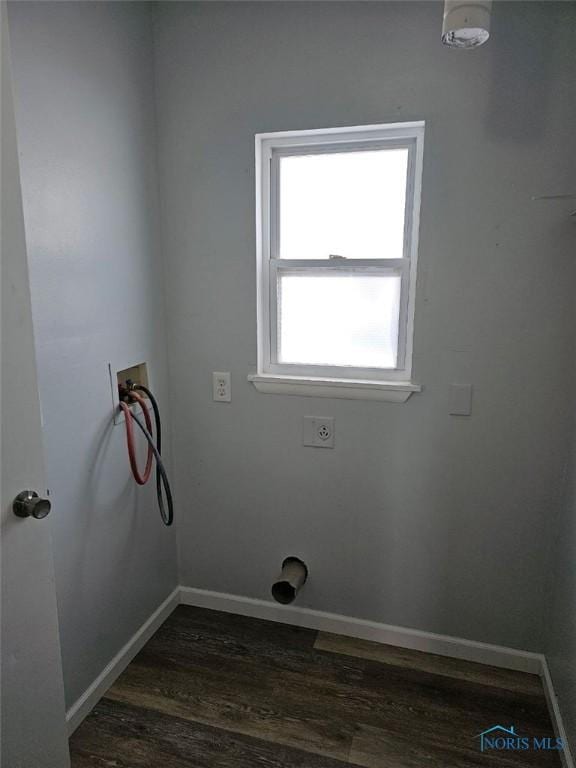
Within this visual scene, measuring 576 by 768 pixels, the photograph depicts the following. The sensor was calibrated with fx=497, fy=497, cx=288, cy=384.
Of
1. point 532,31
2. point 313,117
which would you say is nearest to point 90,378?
point 313,117

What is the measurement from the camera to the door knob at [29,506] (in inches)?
42.4

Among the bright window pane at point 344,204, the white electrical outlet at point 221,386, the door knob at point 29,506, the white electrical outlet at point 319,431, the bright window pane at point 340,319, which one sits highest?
→ the bright window pane at point 344,204

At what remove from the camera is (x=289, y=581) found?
1.97 metres

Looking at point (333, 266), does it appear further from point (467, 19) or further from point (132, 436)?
point (132, 436)

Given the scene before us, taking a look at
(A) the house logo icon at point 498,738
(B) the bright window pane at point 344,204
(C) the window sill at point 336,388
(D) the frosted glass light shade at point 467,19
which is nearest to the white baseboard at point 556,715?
(A) the house logo icon at point 498,738

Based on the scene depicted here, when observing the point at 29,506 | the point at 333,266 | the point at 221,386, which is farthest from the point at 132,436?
the point at 333,266

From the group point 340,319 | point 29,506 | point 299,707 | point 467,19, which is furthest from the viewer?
point 340,319

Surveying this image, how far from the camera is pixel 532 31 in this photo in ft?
5.05

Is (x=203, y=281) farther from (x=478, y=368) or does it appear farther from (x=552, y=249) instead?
(x=552, y=249)

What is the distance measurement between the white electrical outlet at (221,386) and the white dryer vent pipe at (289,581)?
74 cm

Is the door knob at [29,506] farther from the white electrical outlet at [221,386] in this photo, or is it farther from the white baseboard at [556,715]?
the white baseboard at [556,715]

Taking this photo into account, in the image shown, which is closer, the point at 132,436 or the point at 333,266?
the point at 132,436

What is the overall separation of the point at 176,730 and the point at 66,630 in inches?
19.6

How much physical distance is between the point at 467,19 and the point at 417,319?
0.88 metres
